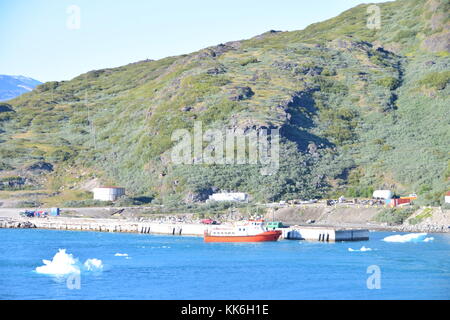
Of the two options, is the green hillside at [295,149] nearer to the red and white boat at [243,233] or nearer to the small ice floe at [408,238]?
the small ice floe at [408,238]

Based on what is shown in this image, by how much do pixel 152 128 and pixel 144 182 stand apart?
2082 cm

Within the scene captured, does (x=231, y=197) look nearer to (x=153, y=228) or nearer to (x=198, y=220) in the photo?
(x=198, y=220)

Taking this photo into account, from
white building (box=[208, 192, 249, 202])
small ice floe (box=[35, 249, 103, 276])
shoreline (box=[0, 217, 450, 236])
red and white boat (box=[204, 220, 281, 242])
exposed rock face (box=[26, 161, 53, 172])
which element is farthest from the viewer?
exposed rock face (box=[26, 161, 53, 172])

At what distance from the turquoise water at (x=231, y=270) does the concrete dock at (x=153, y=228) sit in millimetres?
A: 3110

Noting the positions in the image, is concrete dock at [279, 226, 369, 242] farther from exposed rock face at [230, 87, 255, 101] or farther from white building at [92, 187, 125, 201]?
exposed rock face at [230, 87, 255, 101]

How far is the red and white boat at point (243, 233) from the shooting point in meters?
112

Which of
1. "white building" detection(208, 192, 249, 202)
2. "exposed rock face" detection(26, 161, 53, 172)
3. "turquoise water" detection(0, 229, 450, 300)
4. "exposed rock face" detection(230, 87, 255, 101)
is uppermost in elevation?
"exposed rock face" detection(230, 87, 255, 101)

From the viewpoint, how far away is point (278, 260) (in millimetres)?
91062

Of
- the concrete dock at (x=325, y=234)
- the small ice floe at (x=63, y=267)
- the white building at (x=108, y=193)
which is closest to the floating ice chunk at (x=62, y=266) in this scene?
the small ice floe at (x=63, y=267)

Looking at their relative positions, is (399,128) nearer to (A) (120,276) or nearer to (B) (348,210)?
(B) (348,210)

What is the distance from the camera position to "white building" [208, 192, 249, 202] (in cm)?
15312

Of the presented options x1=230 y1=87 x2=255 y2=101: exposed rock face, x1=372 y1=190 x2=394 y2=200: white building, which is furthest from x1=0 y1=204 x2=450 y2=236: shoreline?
x1=230 y1=87 x2=255 y2=101: exposed rock face

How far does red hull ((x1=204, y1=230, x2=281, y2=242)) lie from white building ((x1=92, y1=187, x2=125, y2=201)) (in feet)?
183

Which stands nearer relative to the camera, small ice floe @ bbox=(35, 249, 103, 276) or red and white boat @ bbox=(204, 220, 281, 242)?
small ice floe @ bbox=(35, 249, 103, 276)
